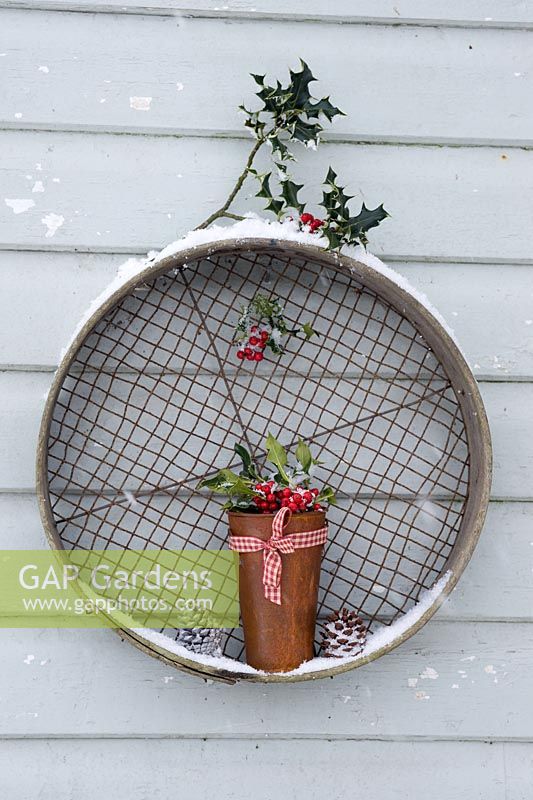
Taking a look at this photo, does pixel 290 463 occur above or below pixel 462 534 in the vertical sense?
above

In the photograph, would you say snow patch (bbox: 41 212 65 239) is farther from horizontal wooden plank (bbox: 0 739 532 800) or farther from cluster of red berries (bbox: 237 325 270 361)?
horizontal wooden plank (bbox: 0 739 532 800)

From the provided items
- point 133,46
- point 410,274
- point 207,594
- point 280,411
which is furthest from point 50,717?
point 133,46

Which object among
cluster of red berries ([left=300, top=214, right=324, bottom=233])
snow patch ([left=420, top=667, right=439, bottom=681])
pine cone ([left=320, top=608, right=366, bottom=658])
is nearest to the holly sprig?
cluster of red berries ([left=300, top=214, right=324, bottom=233])

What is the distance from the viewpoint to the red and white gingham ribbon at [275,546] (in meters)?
1.04

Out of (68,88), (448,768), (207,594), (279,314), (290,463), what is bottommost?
(448,768)

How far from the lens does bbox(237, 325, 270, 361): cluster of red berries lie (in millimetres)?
1156

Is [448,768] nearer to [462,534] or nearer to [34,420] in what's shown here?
[462,534]

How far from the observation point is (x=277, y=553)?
104 cm

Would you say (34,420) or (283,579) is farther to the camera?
(34,420)

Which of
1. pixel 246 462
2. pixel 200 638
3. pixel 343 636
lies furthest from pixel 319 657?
pixel 246 462

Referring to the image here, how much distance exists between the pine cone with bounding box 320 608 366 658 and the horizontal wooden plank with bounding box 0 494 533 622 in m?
0.15

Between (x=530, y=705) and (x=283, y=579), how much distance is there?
0.44 metres

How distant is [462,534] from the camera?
1.16 metres
